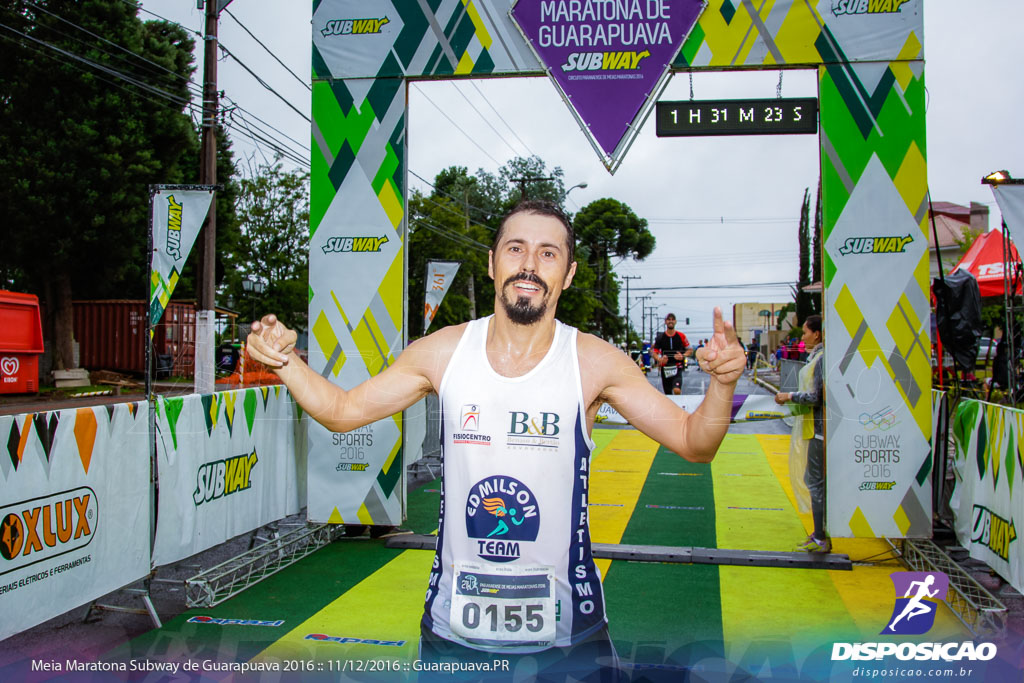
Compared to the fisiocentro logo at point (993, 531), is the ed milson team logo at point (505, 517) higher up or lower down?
higher up

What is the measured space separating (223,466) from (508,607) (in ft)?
14.1

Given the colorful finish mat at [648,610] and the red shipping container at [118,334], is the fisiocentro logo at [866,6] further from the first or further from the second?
the red shipping container at [118,334]

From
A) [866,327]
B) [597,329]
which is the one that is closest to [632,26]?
[866,327]

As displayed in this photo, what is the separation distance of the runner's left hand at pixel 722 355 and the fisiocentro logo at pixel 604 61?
459cm

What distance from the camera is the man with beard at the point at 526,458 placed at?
7.39ft

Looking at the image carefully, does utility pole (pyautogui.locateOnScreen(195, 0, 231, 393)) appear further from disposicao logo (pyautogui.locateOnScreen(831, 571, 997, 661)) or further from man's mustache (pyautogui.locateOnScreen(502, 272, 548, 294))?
man's mustache (pyautogui.locateOnScreen(502, 272, 548, 294))

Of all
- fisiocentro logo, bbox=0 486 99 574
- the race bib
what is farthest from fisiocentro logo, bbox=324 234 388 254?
the race bib

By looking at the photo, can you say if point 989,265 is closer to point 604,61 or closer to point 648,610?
point 604,61

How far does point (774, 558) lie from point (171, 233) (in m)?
5.59

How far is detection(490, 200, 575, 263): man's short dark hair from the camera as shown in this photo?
249 centimetres

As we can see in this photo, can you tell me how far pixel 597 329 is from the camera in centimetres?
4662

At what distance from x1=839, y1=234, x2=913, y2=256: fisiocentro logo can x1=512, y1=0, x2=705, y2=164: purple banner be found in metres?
2.02

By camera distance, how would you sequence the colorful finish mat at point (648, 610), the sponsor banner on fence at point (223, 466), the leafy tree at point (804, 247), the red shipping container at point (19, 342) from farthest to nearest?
the leafy tree at point (804, 247) < the red shipping container at point (19, 342) < the sponsor banner on fence at point (223, 466) < the colorful finish mat at point (648, 610)

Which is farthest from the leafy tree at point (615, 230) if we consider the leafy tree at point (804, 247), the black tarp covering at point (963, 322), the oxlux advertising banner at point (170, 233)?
the leafy tree at point (804, 247)
